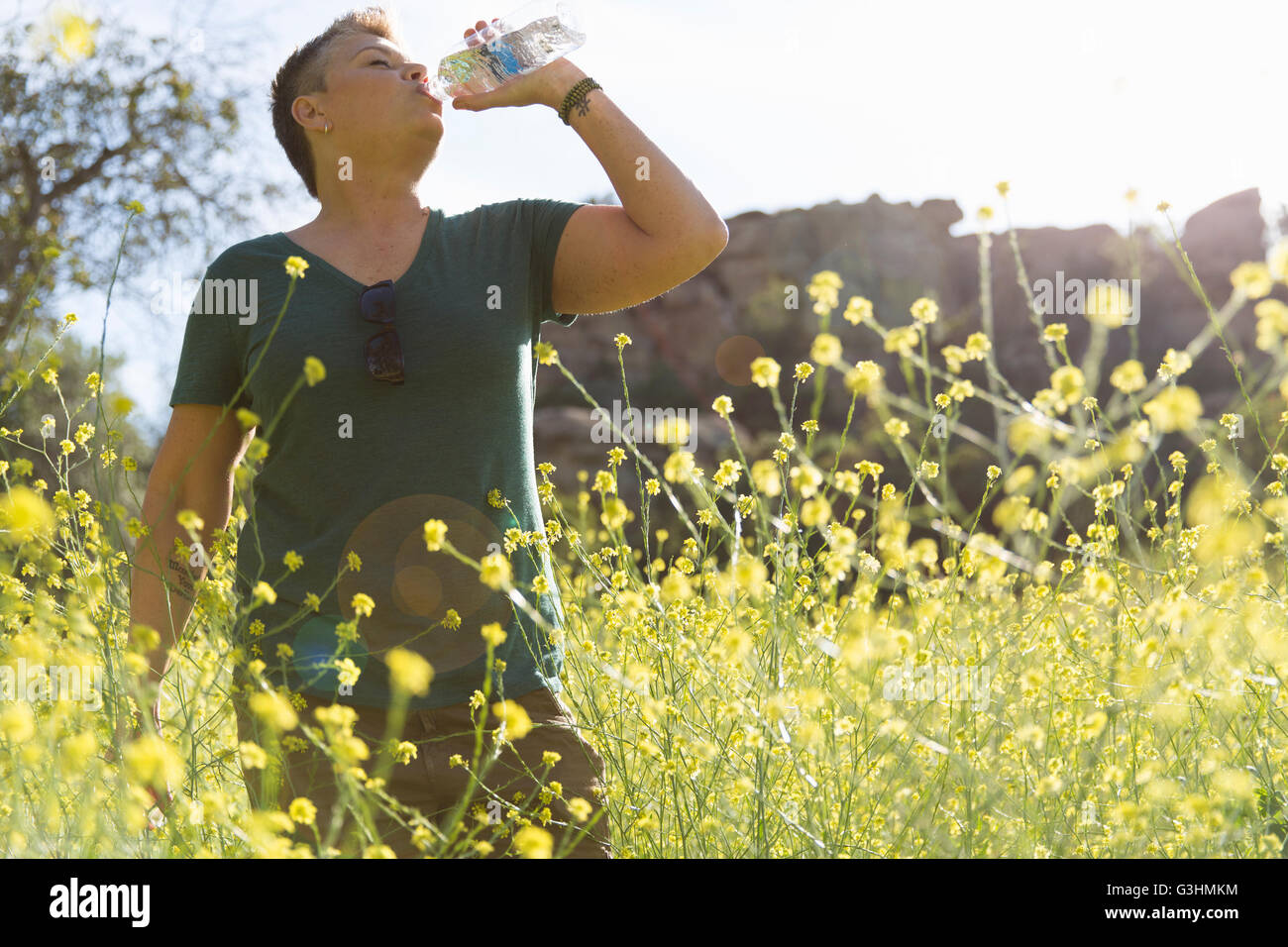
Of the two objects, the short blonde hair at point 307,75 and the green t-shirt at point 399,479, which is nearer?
the green t-shirt at point 399,479

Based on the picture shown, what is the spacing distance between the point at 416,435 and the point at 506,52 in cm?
87

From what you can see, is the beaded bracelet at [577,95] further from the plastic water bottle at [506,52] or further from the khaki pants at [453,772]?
the khaki pants at [453,772]

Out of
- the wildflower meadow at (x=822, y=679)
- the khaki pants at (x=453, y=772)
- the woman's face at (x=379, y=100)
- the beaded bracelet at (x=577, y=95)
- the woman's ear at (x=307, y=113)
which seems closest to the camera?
the wildflower meadow at (x=822, y=679)

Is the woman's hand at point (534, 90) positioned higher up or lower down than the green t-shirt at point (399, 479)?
higher up

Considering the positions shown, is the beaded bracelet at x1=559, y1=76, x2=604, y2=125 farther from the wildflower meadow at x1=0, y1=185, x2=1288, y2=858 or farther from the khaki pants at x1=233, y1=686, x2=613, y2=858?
the khaki pants at x1=233, y1=686, x2=613, y2=858

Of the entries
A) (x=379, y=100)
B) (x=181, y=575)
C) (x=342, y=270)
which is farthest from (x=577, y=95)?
(x=181, y=575)

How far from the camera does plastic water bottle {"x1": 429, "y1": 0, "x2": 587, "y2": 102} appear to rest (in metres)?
2.15

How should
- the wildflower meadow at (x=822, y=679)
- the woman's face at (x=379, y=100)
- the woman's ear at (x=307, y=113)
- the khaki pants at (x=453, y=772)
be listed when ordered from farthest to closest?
the woman's ear at (x=307, y=113) < the woman's face at (x=379, y=100) < the khaki pants at (x=453, y=772) < the wildflower meadow at (x=822, y=679)

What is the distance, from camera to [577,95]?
76.9 inches

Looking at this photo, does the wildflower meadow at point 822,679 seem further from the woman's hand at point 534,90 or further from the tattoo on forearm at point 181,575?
the woman's hand at point 534,90

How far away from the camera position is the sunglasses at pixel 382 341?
186 centimetres

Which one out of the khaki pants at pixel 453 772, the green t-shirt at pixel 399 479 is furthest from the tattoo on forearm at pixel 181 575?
the khaki pants at pixel 453 772

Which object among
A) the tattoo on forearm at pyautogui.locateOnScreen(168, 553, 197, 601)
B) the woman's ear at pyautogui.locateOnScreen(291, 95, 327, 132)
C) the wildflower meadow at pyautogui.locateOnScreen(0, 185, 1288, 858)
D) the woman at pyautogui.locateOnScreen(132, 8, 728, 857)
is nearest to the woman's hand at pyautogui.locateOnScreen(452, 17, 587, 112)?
the woman at pyautogui.locateOnScreen(132, 8, 728, 857)

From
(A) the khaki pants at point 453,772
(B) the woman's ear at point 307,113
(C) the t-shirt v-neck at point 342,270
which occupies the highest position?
(B) the woman's ear at point 307,113
